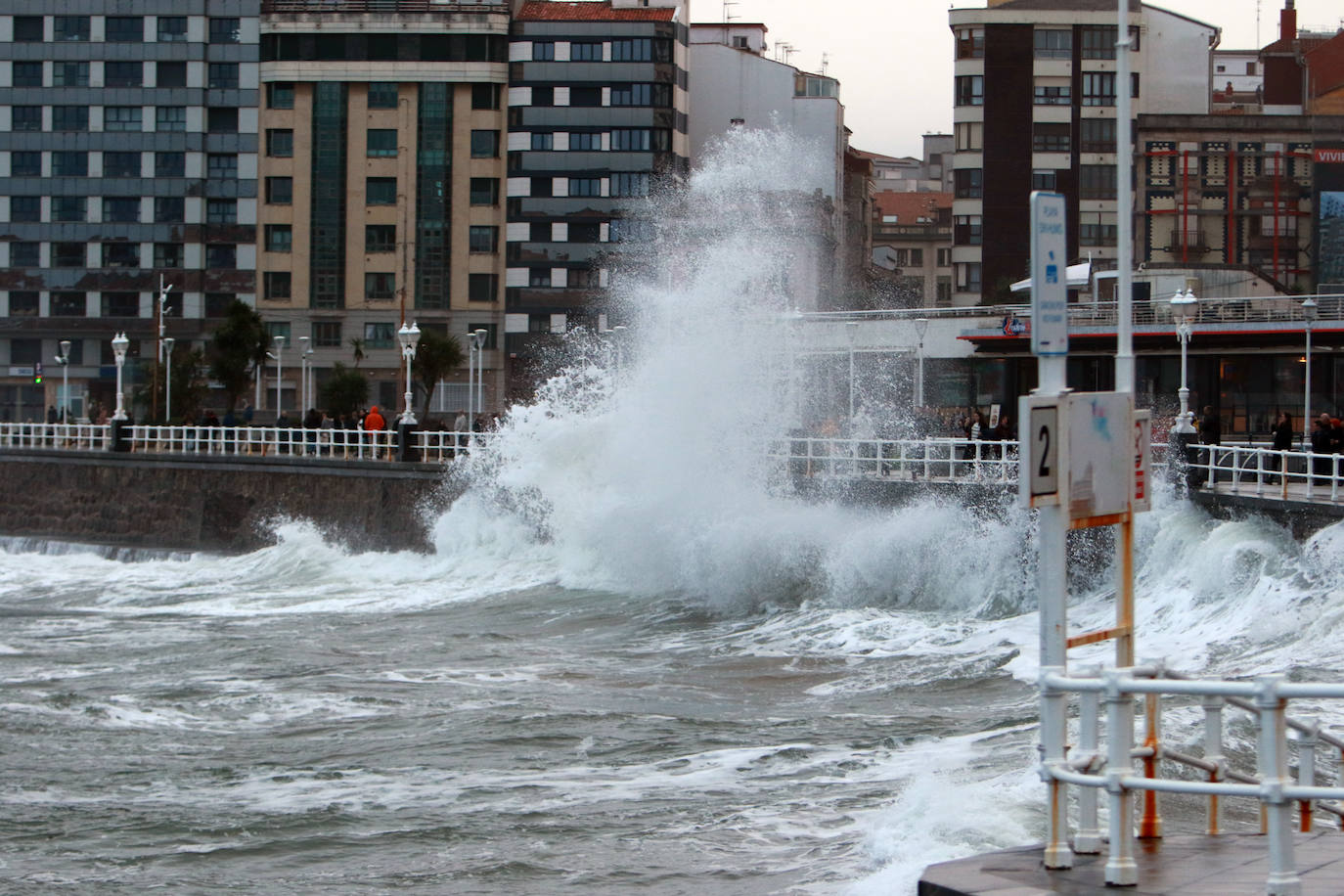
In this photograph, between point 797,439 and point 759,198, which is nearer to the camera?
point 797,439

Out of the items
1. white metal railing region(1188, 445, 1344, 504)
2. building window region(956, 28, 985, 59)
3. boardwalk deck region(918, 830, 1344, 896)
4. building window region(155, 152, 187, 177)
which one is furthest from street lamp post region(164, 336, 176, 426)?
boardwalk deck region(918, 830, 1344, 896)

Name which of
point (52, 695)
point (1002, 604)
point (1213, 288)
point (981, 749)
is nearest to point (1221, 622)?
point (1002, 604)

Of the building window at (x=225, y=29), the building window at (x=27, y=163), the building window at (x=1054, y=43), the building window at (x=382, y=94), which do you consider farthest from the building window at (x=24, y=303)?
the building window at (x=1054, y=43)

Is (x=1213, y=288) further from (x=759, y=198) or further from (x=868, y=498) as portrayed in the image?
(x=868, y=498)

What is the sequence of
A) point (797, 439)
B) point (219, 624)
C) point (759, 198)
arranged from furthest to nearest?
point (759, 198), point (797, 439), point (219, 624)

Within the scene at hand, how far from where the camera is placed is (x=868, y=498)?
93.9ft

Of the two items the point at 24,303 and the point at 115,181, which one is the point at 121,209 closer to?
the point at 115,181

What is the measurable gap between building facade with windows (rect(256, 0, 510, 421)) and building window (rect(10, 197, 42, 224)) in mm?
10362

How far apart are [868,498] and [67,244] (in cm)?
6038

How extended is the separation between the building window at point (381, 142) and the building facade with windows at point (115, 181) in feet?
17.6

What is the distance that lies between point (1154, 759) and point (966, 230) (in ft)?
219

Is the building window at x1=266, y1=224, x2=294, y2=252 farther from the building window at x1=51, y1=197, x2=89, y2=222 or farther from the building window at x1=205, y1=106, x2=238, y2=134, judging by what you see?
the building window at x1=51, y1=197, x2=89, y2=222

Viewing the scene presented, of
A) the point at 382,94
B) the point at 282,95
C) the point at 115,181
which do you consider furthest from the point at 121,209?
the point at 382,94

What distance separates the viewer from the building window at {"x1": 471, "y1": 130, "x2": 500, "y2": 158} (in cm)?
7806
